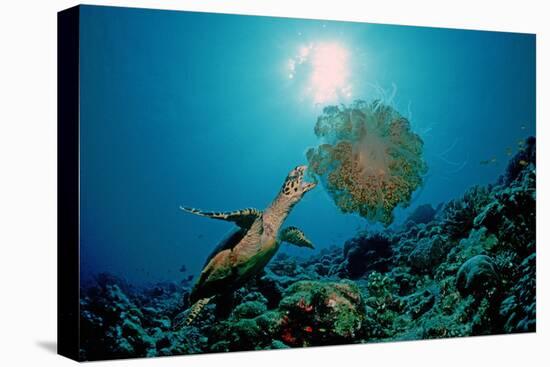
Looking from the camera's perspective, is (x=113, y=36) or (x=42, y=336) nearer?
(x=113, y=36)

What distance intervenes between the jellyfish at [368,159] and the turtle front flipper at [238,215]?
1.89ft

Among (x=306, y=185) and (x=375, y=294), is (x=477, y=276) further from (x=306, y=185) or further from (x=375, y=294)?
(x=306, y=185)

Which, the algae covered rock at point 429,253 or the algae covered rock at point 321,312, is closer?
the algae covered rock at point 321,312

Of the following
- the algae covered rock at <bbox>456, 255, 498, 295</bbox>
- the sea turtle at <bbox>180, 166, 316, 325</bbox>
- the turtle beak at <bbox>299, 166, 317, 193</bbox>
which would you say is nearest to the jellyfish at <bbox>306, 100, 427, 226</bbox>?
the turtle beak at <bbox>299, 166, 317, 193</bbox>

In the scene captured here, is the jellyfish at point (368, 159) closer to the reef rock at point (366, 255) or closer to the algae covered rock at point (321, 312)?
the reef rock at point (366, 255)

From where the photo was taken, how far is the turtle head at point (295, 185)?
8.05 metres

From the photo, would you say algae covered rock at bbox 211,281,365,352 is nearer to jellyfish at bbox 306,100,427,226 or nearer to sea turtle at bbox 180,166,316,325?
sea turtle at bbox 180,166,316,325

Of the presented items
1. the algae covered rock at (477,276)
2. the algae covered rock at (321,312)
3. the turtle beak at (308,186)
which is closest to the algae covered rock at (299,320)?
the algae covered rock at (321,312)

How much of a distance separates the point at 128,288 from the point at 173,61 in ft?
5.27

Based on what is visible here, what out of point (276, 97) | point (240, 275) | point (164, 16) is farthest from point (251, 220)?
point (164, 16)

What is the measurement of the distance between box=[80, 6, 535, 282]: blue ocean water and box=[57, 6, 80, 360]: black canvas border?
8 centimetres

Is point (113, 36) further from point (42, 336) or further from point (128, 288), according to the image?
point (42, 336)

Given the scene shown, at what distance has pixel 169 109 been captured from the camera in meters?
7.69

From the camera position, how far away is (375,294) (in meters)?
8.39
